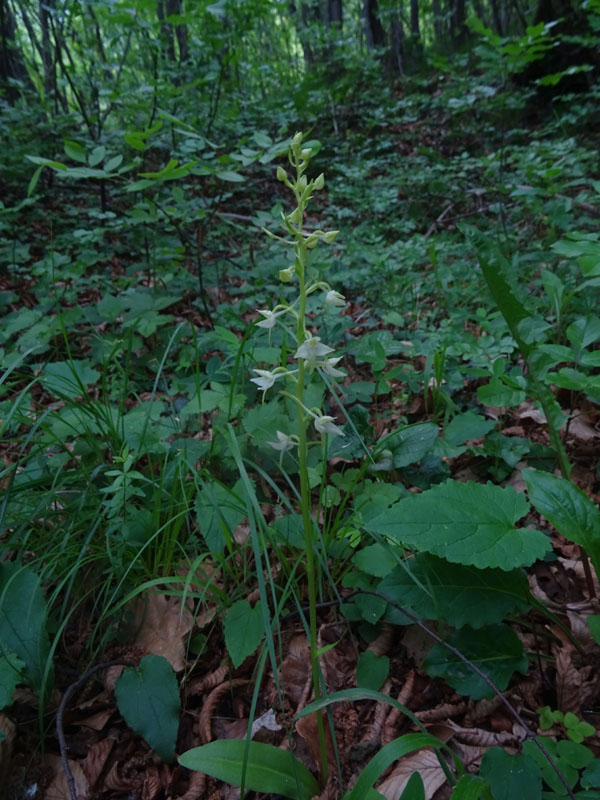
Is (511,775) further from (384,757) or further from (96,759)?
(96,759)

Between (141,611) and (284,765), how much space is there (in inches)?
27.5

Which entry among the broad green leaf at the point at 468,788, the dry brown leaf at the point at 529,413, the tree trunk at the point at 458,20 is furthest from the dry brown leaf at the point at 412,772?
the tree trunk at the point at 458,20

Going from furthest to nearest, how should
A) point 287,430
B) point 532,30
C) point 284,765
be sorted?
point 532,30
point 287,430
point 284,765

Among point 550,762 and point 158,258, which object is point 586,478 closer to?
point 550,762

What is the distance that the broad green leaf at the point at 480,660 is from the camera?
1190mm

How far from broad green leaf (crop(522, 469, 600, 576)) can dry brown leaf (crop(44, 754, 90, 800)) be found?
143 centimetres

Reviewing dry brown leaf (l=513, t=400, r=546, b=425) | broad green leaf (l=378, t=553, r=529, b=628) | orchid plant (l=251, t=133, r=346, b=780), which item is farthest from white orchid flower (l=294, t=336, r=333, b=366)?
dry brown leaf (l=513, t=400, r=546, b=425)

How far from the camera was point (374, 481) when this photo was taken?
1791 mm

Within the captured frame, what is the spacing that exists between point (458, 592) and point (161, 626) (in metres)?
0.98

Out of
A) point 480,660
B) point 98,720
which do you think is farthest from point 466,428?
point 98,720

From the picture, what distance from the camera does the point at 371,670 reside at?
1304 millimetres

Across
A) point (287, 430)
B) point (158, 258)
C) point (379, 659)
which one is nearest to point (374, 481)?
point (287, 430)

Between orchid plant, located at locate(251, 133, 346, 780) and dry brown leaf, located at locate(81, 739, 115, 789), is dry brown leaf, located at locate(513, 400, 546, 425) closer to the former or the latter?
orchid plant, located at locate(251, 133, 346, 780)

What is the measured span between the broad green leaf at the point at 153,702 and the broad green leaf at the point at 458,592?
669 millimetres
